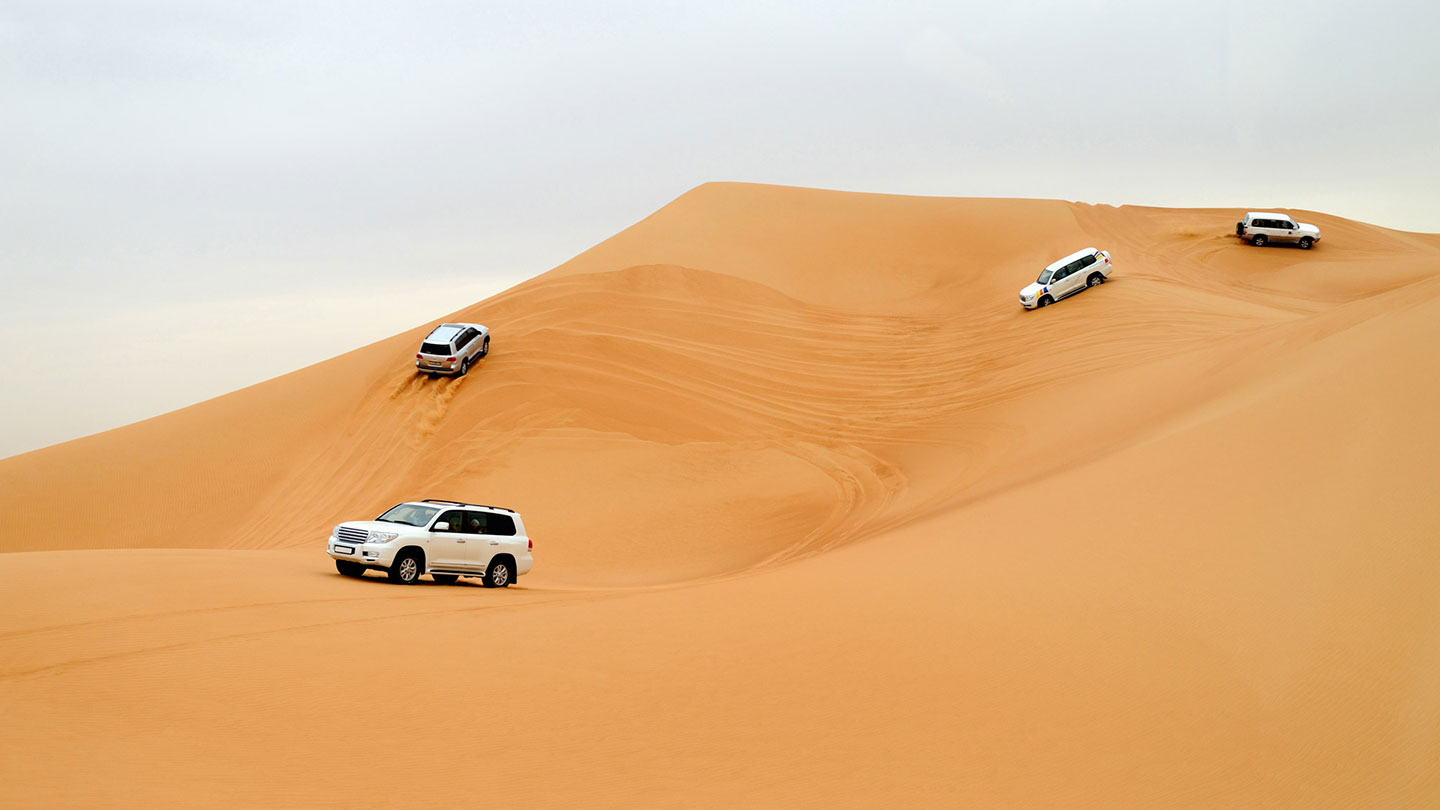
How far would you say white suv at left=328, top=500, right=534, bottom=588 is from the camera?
607 inches

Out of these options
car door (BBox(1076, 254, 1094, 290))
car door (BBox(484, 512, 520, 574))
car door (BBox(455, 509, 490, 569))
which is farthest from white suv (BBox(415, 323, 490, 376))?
car door (BBox(1076, 254, 1094, 290))

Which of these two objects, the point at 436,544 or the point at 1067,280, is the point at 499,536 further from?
the point at 1067,280

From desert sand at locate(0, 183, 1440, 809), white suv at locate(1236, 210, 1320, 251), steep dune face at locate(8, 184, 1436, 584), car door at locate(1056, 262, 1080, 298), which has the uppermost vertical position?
white suv at locate(1236, 210, 1320, 251)

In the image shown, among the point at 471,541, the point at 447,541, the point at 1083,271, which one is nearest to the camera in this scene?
the point at 447,541

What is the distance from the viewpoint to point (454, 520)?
1655 cm

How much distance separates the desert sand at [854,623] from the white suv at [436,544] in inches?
25.4

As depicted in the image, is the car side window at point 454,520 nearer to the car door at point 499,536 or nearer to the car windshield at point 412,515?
the car windshield at point 412,515

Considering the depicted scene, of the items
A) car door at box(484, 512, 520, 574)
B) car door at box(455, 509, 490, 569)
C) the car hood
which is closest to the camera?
the car hood

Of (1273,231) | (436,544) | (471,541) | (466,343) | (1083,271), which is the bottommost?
(436,544)

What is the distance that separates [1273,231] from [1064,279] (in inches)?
726

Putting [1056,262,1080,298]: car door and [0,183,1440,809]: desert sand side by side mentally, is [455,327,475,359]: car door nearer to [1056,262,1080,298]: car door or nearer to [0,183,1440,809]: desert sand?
[0,183,1440,809]: desert sand

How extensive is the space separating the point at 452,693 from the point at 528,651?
1.39m

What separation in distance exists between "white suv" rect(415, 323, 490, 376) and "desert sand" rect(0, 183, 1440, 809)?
133 inches

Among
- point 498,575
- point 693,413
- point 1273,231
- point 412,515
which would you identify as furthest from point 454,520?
point 1273,231
